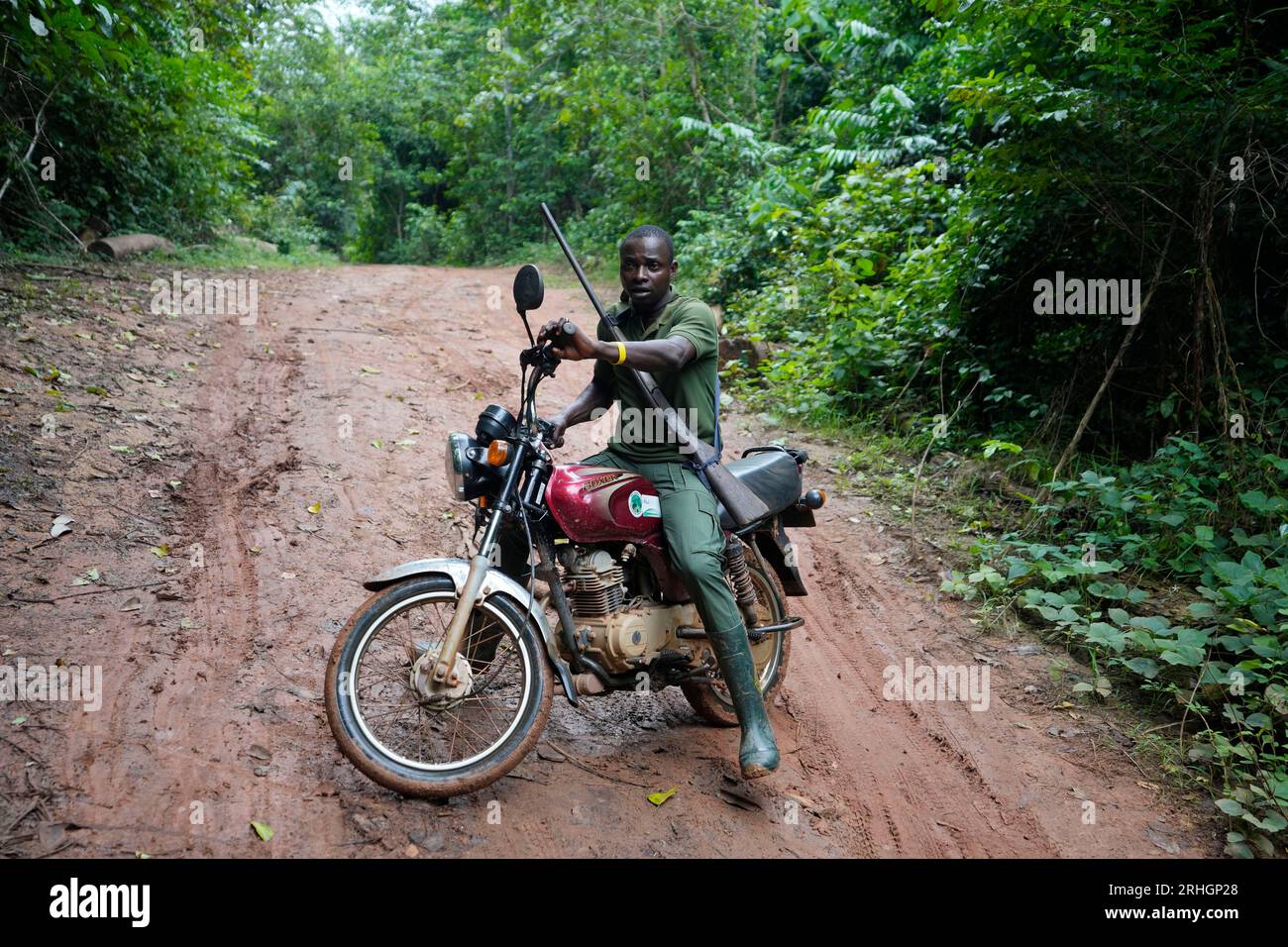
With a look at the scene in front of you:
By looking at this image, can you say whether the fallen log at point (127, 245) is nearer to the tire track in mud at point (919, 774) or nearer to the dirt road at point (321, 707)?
the dirt road at point (321, 707)

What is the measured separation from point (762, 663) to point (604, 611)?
1048mm

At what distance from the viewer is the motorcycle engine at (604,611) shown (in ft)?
11.3

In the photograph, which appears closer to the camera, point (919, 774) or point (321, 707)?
point (321, 707)

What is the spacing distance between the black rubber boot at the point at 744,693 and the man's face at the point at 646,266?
144 centimetres

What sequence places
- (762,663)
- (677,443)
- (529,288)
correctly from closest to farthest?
(529,288), (677,443), (762,663)

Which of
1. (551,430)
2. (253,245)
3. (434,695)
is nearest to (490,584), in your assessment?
(434,695)

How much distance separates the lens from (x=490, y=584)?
3.12 m

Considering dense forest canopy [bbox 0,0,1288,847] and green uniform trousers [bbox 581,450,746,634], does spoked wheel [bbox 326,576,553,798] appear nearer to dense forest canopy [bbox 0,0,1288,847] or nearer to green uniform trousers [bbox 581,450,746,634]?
green uniform trousers [bbox 581,450,746,634]

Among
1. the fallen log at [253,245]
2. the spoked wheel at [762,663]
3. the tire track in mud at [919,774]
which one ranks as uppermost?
the fallen log at [253,245]

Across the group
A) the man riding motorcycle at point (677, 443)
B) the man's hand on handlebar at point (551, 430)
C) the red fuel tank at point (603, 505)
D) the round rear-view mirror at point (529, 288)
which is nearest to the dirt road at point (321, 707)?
the man riding motorcycle at point (677, 443)

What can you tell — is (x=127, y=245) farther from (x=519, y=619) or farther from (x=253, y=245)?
(x=519, y=619)

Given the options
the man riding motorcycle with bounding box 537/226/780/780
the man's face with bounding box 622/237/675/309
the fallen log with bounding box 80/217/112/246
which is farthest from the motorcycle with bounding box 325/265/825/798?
the fallen log with bounding box 80/217/112/246
